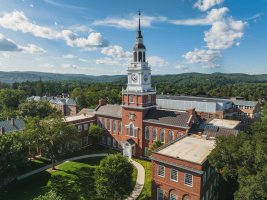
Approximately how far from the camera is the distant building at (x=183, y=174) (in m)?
26.0

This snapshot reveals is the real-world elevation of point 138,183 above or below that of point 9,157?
below

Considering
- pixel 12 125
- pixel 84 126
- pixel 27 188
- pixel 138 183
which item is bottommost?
pixel 27 188

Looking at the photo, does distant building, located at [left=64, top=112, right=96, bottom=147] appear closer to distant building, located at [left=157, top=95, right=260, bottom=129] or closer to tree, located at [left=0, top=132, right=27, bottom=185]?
tree, located at [left=0, top=132, right=27, bottom=185]

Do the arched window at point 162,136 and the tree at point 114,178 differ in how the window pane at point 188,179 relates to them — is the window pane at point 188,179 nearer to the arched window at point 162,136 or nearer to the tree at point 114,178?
the tree at point 114,178

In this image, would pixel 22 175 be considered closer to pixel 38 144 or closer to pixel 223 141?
pixel 38 144

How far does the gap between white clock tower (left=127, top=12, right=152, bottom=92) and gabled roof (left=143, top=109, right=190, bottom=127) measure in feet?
16.9

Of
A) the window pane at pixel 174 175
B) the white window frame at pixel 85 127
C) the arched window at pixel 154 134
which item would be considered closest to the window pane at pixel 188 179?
the window pane at pixel 174 175

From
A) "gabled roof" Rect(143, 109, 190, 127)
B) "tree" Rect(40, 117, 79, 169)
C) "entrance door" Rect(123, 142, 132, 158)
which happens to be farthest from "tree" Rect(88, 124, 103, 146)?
"gabled roof" Rect(143, 109, 190, 127)

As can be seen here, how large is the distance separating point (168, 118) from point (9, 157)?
2760 cm

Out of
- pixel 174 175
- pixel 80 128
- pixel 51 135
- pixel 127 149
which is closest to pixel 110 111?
pixel 80 128

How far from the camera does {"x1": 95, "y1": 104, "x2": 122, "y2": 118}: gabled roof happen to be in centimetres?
5283

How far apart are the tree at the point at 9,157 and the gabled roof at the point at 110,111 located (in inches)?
879

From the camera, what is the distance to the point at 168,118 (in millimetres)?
43750

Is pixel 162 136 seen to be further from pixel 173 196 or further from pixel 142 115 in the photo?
pixel 173 196
